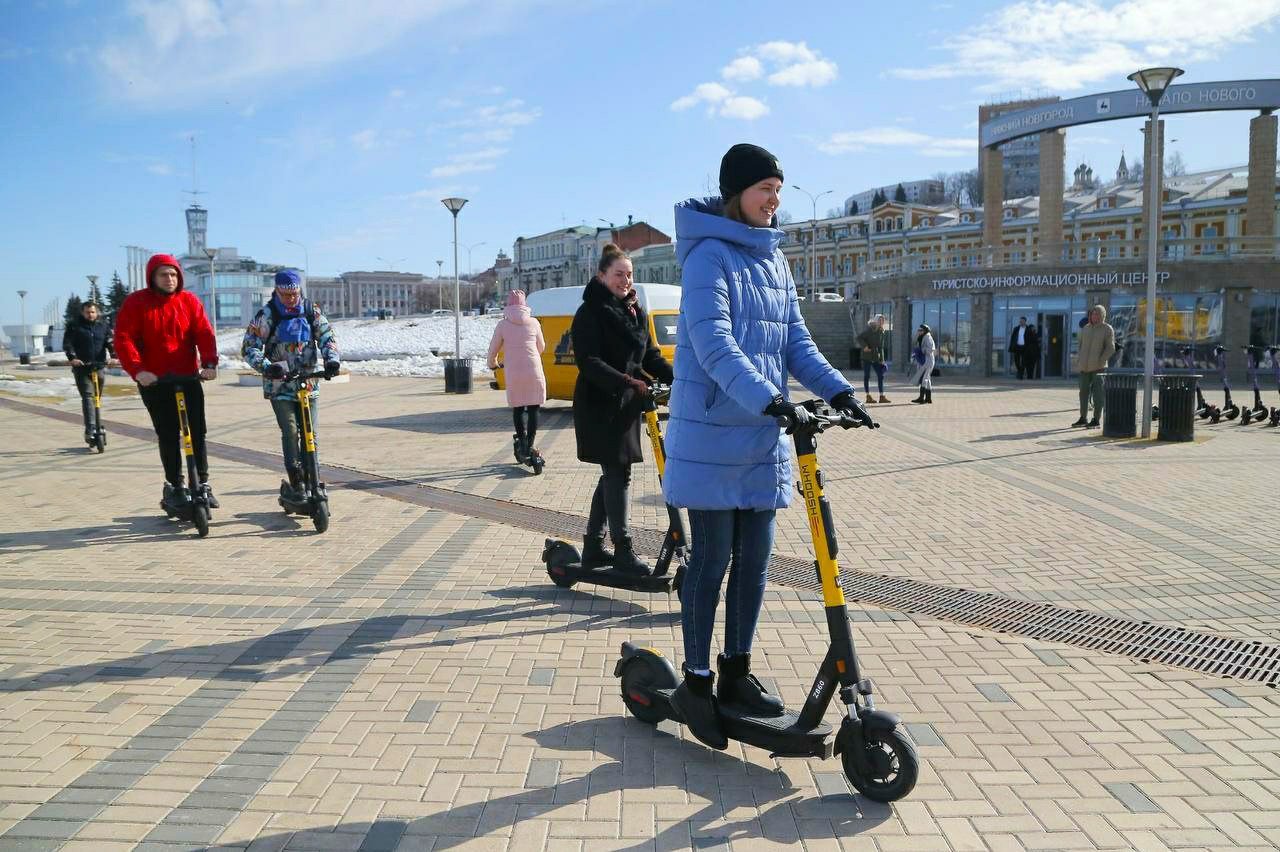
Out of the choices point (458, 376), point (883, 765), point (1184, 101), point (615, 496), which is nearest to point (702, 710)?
point (883, 765)

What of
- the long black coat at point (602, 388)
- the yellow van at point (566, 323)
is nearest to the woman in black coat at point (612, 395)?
the long black coat at point (602, 388)

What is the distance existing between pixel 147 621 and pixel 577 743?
9.15ft

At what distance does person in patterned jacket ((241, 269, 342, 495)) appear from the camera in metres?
7.43

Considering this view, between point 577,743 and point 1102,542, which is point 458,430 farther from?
point 577,743

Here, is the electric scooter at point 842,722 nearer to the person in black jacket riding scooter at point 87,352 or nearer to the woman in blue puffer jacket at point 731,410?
the woman in blue puffer jacket at point 731,410

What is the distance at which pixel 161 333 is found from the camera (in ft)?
23.9

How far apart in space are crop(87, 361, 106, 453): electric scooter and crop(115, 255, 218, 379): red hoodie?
589 cm

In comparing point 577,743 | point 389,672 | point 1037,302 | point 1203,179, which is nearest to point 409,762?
point 577,743

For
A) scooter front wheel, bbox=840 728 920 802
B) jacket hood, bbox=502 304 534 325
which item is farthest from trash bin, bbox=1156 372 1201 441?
scooter front wheel, bbox=840 728 920 802

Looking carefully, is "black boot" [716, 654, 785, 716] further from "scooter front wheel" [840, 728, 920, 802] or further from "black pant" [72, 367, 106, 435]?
"black pant" [72, 367, 106, 435]

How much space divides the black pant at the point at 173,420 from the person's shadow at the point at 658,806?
16.0 ft

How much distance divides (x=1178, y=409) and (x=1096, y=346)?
2059 mm

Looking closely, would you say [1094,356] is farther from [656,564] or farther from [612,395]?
[612,395]

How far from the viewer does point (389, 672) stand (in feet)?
14.4
